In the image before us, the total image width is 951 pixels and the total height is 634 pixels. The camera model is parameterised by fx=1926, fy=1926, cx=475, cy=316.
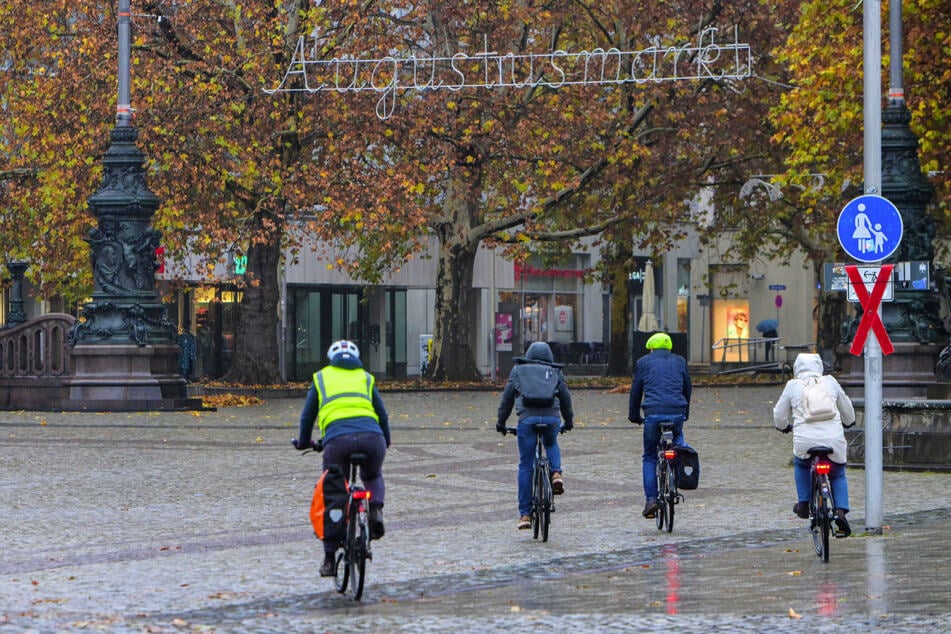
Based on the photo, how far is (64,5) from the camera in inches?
1395

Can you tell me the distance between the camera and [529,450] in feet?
46.3

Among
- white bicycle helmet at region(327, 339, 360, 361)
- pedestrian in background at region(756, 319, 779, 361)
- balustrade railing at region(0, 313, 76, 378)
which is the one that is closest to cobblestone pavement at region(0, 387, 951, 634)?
white bicycle helmet at region(327, 339, 360, 361)

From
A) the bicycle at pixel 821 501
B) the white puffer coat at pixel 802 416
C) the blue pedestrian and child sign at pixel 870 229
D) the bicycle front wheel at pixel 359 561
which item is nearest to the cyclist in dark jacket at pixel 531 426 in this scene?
the white puffer coat at pixel 802 416

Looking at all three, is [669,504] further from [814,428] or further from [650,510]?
[814,428]

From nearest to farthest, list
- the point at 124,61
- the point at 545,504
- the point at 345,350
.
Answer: the point at 345,350 → the point at 545,504 → the point at 124,61

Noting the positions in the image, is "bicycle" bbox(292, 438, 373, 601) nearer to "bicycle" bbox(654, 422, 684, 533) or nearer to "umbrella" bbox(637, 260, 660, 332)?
"bicycle" bbox(654, 422, 684, 533)

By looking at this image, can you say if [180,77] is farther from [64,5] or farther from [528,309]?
[528,309]

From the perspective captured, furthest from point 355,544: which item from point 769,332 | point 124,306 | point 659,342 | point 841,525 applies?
point 769,332

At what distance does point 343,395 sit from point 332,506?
24.7 inches

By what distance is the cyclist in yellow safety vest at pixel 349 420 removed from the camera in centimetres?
1080

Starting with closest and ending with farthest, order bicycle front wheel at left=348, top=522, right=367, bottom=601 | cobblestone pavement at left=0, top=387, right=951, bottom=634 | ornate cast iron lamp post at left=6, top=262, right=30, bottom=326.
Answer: cobblestone pavement at left=0, top=387, right=951, bottom=634, bicycle front wheel at left=348, top=522, right=367, bottom=601, ornate cast iron lamp post at left=6, top=262, right=30, bottom=326

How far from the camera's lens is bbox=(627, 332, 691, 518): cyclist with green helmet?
48.7 feet

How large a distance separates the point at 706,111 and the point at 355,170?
9.30m

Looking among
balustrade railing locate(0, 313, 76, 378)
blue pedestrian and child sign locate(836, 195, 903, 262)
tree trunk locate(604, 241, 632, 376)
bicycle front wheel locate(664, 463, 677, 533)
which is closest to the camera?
bicycle front wheel locate(664, 463, 677, 533)
